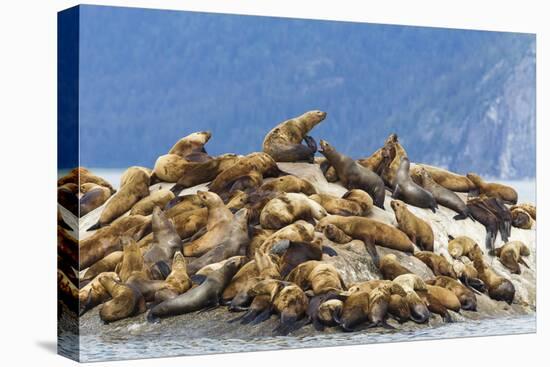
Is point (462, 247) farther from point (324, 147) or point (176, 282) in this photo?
point (176, 282)

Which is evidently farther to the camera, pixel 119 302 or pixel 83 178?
pixel 83 178

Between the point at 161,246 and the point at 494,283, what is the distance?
425 cm

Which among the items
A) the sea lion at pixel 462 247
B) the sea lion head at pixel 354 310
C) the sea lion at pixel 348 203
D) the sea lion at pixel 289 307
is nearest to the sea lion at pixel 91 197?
the sea lion at pixel 289 307

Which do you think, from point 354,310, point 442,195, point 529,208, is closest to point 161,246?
point 354,310

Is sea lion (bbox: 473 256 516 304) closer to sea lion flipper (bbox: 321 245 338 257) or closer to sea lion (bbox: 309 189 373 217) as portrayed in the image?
sea lion (bbox: 309 189 373 217)

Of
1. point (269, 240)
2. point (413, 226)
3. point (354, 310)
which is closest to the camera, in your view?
point (269, 240)

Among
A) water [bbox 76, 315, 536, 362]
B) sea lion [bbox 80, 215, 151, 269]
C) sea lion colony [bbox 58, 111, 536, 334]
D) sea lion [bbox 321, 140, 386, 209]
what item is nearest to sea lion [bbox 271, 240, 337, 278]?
sea lion colony [bbox 58, 111, 536, 334]

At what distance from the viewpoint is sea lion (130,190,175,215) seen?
1327 cm

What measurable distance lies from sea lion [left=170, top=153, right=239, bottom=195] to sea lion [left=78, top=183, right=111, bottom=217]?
2.51ft

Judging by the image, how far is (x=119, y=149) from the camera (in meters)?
13.3

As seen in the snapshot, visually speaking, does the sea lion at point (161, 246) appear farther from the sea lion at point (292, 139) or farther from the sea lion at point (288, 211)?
the sea lion at point (292, 139)

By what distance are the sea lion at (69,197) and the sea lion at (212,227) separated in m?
1.24

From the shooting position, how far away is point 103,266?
12.9 m

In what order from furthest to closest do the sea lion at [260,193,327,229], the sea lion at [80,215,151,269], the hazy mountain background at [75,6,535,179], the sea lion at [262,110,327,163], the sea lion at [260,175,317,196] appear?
1. the sea lion at [262,110,327,163]
2. the sea lion at [260,175,317,196]
3. the sea lion at [260,193,327,229]
4. the hazy mountain background at [75,6,535,179]
5. the sea lion at [80,215,151,269]
